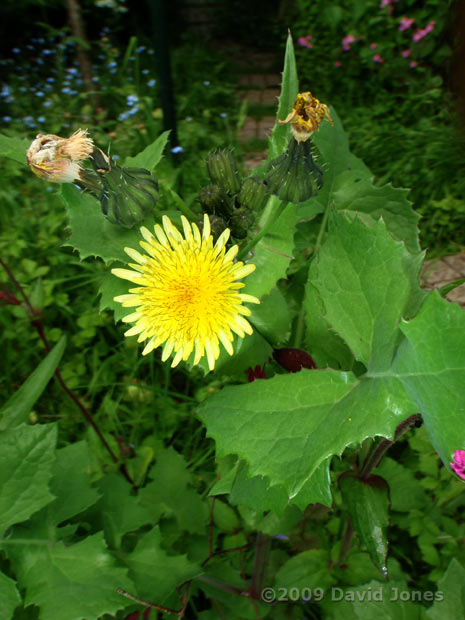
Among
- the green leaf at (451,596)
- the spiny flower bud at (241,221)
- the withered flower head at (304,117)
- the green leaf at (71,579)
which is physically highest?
the withered flower head at (304,117)

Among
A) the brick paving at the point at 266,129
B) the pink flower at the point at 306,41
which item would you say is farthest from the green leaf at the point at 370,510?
the pink flower at the point at 306,41

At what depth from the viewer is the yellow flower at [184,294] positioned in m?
1.02

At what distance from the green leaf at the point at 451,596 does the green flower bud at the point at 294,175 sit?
91 cm

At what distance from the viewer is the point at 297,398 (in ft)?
2.88

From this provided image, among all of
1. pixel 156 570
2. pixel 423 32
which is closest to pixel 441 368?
pixel 156 570

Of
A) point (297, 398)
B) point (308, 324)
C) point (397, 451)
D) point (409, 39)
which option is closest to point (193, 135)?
point (409, 39)

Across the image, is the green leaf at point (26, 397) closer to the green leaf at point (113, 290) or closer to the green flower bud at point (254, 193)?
the green leaf at point (113, 290)

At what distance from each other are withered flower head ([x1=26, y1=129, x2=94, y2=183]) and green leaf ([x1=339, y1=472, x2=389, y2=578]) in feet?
2.83

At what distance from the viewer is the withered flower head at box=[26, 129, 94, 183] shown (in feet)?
3.26

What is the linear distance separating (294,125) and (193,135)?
256cm

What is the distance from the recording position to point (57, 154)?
3.25 ft

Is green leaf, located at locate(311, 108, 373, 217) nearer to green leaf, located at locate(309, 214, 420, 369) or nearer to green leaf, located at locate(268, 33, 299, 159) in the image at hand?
green leaf, located at locate(268, 33, 299, 159)

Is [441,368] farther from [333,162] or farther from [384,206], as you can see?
[333,162]

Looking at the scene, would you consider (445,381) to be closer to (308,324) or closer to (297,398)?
(297,398)
